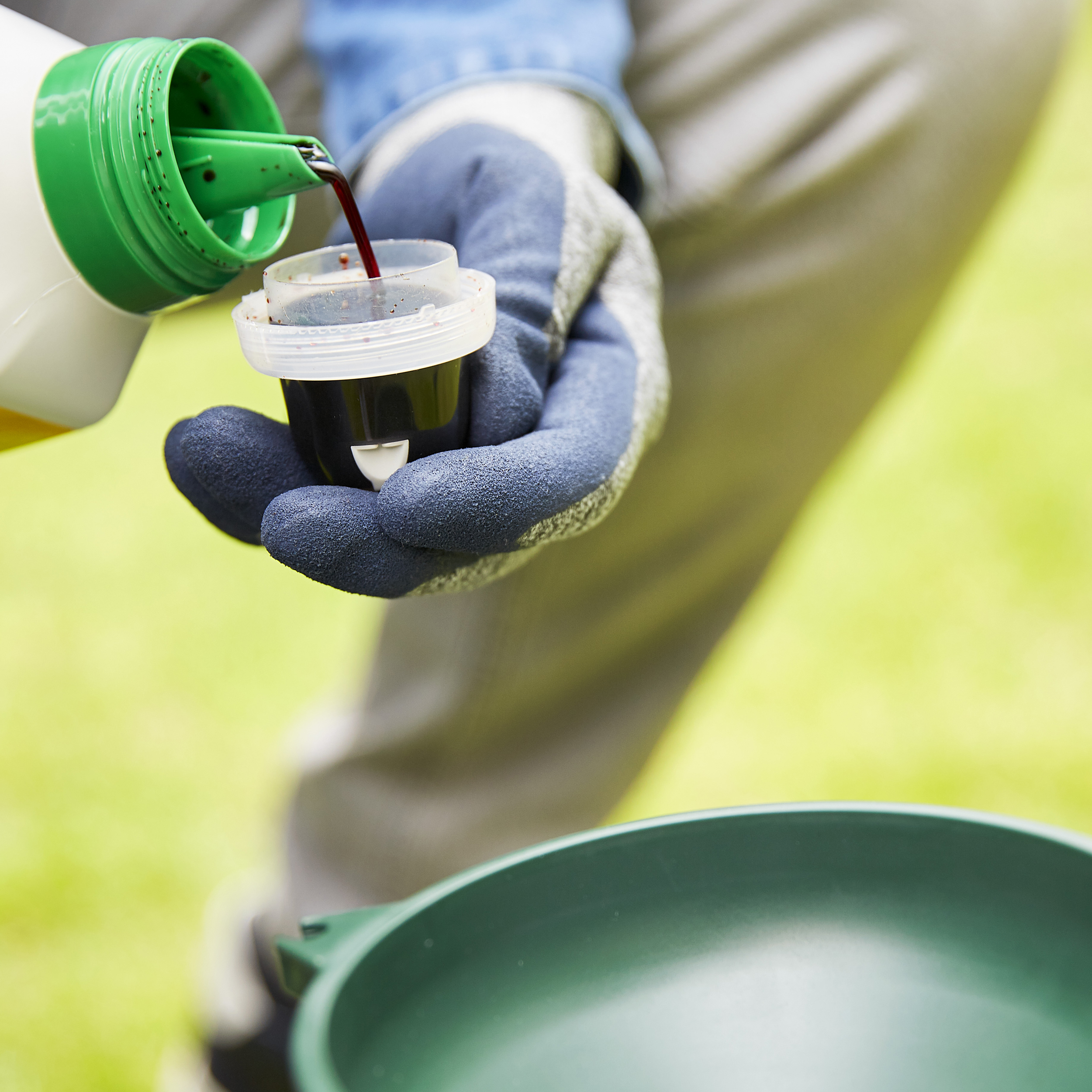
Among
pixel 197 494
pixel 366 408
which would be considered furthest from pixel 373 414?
pixel 197 494

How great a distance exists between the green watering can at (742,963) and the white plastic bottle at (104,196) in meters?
0.30

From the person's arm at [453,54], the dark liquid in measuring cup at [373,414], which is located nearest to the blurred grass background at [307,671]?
the person's arm at [453,54]

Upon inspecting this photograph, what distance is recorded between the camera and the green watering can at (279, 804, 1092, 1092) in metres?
0.48

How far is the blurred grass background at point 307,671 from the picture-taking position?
1.24 meters

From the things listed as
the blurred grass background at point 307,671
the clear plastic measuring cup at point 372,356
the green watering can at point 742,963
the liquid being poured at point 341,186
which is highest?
the liquid being poured at point 341,186

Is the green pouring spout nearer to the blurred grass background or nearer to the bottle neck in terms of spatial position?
the bottle neck

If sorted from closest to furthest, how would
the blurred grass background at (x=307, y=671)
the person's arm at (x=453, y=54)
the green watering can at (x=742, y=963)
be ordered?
the green watering can at (x=742, y=963) < the person's arm at (x=453, y=54) < the blurred grass background at (x=307, y=671)

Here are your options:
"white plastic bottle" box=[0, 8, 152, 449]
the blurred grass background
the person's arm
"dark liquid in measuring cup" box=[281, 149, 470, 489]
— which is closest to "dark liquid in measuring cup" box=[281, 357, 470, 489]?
"dark liquid in measuring cup" box=[281, 149, 470, 489]

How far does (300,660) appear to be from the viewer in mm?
1704

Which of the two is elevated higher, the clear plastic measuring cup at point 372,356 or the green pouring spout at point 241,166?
the green pouring spout at point 241,166

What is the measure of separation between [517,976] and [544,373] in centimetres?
29

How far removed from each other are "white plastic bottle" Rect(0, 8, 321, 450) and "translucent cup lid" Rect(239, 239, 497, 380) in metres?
0.04

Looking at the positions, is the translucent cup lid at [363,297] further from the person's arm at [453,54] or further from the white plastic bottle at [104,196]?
the person's arm at [453,54]

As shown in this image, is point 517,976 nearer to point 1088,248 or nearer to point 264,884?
point 264,884
